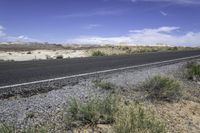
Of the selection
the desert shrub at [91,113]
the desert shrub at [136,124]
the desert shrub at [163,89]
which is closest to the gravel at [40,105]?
the desert shrub at [91,113]

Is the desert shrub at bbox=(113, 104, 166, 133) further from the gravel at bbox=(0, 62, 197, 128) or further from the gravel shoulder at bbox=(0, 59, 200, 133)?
the gravel at bbox=(0, 62, 197, 128)

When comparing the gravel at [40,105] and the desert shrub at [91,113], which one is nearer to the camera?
the gravel at [40,105]

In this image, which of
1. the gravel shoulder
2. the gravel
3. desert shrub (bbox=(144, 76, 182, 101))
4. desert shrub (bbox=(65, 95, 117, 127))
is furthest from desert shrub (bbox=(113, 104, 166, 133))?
desert shrub (bbox=(144, 76, 182, 101))

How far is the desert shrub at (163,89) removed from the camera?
801 centimetres

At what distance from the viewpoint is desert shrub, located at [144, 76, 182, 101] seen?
801 centimetres

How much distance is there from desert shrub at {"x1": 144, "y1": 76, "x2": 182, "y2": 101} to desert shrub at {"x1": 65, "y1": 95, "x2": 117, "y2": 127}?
91.8 inches

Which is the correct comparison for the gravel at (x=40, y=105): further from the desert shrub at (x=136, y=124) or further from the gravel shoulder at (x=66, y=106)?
the desert shrub at (x=136, y=124)

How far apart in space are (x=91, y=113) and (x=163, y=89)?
10.9 ft

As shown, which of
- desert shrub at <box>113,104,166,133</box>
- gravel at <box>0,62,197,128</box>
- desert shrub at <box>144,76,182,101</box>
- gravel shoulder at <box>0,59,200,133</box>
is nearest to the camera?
desert shrub at <box>113,104,166,133</box>

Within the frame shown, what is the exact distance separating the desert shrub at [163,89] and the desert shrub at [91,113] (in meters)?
2.33

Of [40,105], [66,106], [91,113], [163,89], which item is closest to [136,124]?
[91,113]

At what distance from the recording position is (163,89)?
8227mm

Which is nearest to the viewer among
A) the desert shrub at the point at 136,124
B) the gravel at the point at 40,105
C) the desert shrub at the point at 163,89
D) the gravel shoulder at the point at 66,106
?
the desert shrub at the point at 136,124

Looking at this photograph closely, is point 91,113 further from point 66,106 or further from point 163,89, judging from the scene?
point 163,89
